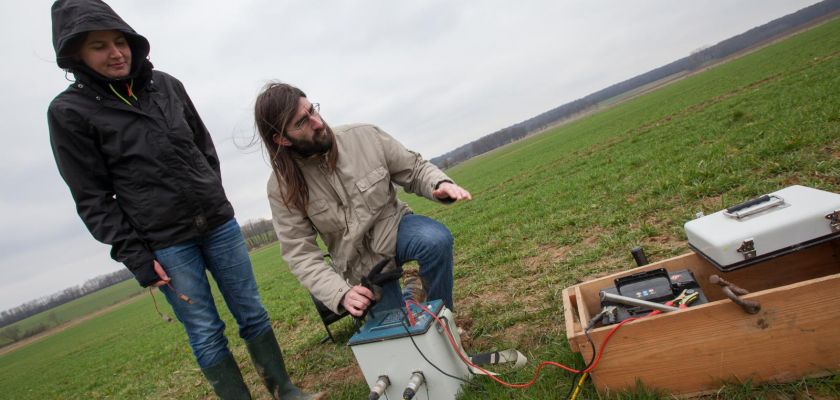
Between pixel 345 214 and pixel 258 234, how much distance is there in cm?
9136

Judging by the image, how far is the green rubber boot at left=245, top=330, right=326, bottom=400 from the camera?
2912mm

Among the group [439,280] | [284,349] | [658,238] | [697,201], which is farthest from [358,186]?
A: [697,201]

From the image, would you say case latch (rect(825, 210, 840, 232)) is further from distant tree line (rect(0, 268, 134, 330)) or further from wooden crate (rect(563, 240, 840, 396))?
distant tree line (rect(0, 268, 134, 330))

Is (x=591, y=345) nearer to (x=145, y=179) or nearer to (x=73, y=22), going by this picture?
(x=145, y=179)

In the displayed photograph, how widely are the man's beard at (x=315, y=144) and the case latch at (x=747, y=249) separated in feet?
7.65

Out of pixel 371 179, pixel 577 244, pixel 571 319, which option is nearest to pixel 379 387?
pixel 571 319

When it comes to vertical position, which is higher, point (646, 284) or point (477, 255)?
point (646, 284)

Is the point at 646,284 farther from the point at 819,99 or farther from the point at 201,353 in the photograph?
the point at 819,99

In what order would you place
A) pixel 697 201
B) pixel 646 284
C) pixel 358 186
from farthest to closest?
pixel 697 201, pixel 358 186, pixel 646 284

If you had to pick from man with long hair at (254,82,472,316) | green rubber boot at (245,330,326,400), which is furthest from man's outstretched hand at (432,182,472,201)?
green rubber boot at (245,330,326,400)

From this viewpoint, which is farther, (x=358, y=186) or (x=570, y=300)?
(x=358, y=186)

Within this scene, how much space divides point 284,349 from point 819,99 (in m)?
9.66

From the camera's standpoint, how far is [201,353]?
2.66m

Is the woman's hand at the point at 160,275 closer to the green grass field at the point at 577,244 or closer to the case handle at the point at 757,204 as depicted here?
the green grass field at the point at 577,244
